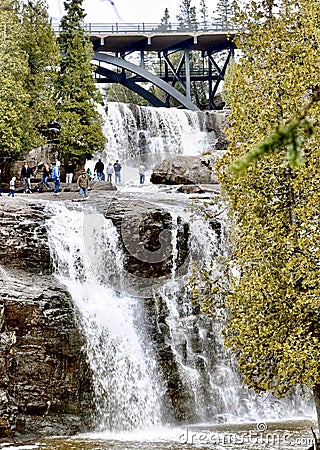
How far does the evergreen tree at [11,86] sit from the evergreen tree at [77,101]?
2.37 meters

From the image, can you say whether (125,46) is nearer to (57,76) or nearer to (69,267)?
(57,76)

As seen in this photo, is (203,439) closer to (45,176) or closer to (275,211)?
(275,211)

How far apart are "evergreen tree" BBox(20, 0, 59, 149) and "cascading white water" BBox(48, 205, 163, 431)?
11.0 m

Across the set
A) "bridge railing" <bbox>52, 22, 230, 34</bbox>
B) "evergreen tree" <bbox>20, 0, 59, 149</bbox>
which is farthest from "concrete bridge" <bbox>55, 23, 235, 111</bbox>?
Result: "evergreen tree" <bbox>20, 0, 59, 149</bbox>

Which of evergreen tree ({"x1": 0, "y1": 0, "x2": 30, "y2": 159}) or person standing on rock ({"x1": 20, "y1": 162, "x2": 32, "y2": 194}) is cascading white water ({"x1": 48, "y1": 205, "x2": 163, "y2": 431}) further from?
evergreen tree ({"x1": 0, "y1": 0, "x2": 30, "y2": 159})

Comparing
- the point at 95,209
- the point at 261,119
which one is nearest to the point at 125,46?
the point at 95,209

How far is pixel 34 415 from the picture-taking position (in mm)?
13141

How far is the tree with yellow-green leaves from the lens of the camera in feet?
26.6

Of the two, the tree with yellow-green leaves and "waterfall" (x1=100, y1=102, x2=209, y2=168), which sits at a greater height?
"waterfall" (x1=100, y1=102, x2=209, y2=168)

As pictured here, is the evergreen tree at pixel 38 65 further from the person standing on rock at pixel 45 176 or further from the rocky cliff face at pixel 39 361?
the rocky cliff face at pixel 39 361

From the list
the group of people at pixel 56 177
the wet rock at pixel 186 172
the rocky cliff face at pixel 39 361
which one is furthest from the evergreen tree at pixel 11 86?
the rocky cliff face at pixel 39 361

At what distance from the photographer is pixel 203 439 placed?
1213cm

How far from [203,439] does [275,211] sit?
5.41 m

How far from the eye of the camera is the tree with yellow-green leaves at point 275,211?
26.6 ft
